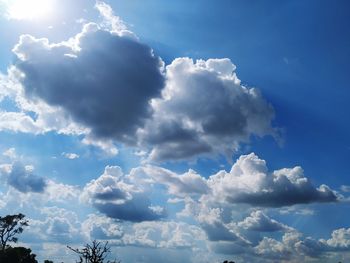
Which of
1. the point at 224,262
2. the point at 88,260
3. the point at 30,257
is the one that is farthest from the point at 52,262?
the point at 88,260

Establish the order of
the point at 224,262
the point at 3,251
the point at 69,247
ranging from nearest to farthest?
the point at 69,247
the point at 3,251
the point at 224,262

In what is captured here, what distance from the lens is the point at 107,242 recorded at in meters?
32.8

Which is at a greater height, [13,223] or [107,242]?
[13,223]

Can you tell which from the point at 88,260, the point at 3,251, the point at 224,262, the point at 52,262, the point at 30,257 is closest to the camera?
the point at 88,260

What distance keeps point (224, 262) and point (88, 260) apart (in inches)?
5050

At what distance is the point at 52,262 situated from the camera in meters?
110

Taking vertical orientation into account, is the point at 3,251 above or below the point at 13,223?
below

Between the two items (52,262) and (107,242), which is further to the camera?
(52,262)

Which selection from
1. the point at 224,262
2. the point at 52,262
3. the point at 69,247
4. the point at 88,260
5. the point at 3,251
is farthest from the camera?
the point at 224,262

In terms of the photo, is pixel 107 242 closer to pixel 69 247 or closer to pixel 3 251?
pixel 69 247

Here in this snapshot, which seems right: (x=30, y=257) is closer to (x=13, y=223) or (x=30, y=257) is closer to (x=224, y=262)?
(x=13, y=223)

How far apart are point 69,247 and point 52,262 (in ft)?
281

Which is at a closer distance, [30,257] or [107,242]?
[107,242]

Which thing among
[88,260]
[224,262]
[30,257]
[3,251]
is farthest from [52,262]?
[88,260]
